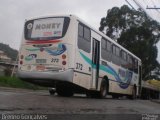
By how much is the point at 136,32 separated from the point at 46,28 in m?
45.2

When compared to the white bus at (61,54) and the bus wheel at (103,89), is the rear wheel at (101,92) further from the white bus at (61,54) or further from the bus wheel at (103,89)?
the white bus at (61,54)

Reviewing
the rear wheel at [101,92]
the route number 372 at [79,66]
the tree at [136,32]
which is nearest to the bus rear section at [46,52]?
the route number 372 at [79,66]

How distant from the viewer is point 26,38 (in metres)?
17.5

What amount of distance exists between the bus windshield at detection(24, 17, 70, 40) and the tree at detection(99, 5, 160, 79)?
142 ft

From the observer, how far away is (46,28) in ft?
56.2

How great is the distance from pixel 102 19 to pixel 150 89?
979 inches

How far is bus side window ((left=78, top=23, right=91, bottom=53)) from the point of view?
1728cm

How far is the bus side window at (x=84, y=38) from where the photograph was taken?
56.7 ft

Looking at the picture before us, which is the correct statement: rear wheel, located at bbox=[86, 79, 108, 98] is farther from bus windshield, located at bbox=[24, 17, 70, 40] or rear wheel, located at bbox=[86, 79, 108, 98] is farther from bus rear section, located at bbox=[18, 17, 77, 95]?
bus windshield, located at bbox=[24, 17, 70, 40]

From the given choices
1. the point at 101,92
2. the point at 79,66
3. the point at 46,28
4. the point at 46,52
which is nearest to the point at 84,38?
the point at 79,66

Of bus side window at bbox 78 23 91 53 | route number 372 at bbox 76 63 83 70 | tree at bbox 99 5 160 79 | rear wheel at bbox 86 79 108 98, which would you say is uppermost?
tree at bbox 99 5 160 79

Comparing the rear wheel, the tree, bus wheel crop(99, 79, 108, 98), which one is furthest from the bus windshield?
the tree

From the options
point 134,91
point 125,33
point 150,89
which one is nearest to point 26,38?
point 134,91

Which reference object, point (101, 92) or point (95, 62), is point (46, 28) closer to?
point (95, 62)
